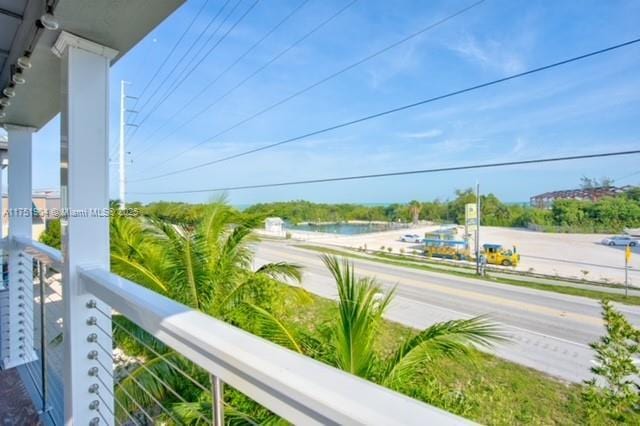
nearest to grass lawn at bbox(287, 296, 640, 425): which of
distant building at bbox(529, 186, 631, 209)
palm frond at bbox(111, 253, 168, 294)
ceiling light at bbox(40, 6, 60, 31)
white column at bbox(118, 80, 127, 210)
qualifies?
palm frond at bbox(111, 253, 168, 294)

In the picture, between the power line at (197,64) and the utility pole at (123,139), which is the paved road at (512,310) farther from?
the utility pole at (123,139)

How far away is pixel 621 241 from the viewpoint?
344 cm

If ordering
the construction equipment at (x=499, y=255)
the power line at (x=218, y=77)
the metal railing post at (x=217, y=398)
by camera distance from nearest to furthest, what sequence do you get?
the metal railing post at (x=217, y=398), the construction equipment at (x=499, y=255), the power line at (x=218, y=77)

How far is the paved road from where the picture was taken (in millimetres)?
5117

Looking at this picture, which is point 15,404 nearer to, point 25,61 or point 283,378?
point 25,61

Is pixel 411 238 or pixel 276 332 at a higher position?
pixel 411 238

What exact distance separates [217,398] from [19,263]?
233 centimetres

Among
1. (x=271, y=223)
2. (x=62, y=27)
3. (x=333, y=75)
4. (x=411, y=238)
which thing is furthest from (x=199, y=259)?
(x=333, y=75)

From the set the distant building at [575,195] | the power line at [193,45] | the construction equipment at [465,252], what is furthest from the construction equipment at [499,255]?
the power line at [193,45]

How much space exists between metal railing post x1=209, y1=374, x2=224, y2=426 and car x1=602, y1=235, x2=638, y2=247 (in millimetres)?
4396

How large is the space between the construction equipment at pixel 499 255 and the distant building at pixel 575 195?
4.09 ft

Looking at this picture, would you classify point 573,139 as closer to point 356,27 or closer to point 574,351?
point 574,351

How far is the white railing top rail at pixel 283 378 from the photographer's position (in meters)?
0.32

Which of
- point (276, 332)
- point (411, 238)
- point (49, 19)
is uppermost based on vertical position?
point (49, 19)
